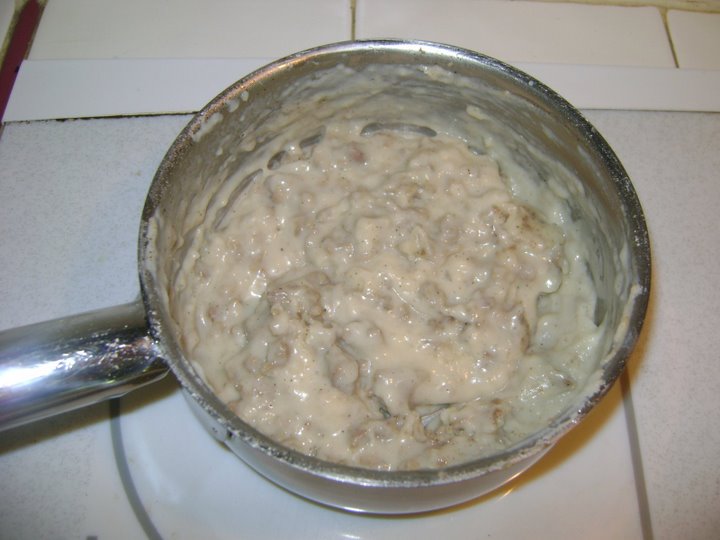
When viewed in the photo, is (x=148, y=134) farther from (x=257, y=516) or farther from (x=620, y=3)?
(x=620, y=3)

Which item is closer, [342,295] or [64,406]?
[64,406]

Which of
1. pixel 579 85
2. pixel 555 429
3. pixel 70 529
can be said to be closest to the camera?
pixel 555 429

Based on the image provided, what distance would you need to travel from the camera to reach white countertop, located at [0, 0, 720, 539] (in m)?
0.68

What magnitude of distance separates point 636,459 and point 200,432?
1.56ft

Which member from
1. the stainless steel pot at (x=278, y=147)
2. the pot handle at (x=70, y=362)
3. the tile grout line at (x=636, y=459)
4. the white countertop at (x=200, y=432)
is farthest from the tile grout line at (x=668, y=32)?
the pot handle at (x=70, y=362)

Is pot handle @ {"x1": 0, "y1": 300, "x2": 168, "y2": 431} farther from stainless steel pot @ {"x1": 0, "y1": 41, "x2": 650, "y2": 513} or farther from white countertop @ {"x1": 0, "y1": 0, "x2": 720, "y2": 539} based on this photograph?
white countertop @ {"x1": 0, "y1": 0, "x2": 720, "y2": 539}

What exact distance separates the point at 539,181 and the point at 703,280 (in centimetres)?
24

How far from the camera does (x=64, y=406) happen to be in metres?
0.55

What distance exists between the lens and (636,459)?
73 centimetres

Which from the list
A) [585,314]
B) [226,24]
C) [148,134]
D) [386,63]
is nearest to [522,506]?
[585,314]

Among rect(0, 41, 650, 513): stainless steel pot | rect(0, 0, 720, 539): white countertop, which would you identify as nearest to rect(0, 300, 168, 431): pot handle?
rect(0, 41, 650, 513): stainless steel pot

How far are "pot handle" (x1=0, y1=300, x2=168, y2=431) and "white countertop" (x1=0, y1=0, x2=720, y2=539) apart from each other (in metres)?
0.18

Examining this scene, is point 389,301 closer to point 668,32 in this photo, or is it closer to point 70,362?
point 70,362

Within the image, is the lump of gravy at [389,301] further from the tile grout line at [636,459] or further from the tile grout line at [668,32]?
the tile grout line at [668,32]
